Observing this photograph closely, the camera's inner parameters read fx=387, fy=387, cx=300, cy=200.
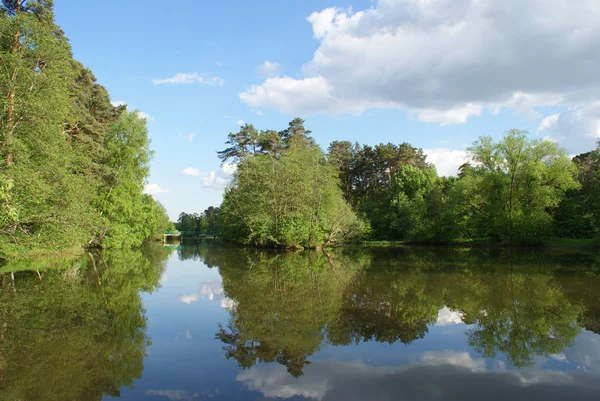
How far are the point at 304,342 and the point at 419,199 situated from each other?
1789 inches

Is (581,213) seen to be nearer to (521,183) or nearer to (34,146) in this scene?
(521,183)

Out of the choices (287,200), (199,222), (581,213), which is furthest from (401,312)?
(199,222)

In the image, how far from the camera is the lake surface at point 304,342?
579 centimetres

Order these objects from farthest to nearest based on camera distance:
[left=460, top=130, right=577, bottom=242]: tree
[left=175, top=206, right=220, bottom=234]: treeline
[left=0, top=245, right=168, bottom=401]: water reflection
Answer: [left=175, top=206, right=220, bottom=234]: treeline < [left=460, top=130, right=577, bottom=242]: tree < [left=0, top=245, right=168, bottom=401]: water reflection

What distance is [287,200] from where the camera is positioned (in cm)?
3862

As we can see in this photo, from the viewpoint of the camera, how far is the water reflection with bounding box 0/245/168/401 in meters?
5.78

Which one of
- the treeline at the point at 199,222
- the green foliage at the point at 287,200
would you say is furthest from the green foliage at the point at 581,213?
the treeline at the point at 199,222

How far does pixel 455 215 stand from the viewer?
48500 millimetres

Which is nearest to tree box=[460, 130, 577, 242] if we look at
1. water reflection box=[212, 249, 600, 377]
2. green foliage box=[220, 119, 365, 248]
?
green foliage box=[220, 119, 365, 248]

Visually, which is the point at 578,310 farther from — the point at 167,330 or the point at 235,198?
the point at 235,198

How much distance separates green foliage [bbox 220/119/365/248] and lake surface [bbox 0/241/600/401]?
23.5 meters

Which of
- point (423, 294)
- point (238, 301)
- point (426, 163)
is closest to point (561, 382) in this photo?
point (423, 294)

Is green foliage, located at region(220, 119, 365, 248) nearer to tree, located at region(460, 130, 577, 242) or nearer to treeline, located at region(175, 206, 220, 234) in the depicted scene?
tree, located at region(460, 130, 577, 242)

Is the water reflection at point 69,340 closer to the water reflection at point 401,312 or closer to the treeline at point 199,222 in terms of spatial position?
the water reflection at point 401,312
